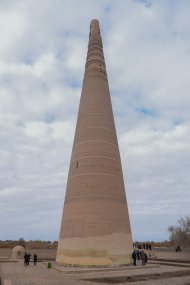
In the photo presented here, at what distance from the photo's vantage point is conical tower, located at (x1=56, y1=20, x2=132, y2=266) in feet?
51.2

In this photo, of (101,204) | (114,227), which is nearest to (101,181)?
(101,204)

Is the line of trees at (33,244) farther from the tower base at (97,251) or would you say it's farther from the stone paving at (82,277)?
the stone paving at (82,277)

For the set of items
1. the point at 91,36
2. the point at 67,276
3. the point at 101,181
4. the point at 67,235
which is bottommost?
the point at 67,276

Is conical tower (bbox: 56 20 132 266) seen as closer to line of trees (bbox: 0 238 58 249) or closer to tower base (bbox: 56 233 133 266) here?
tower base (bbox: 56 233 133 266)

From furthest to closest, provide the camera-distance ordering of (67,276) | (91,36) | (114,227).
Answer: (91,36) < (114,227) < (67,276)

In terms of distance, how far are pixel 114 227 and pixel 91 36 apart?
11538 millimetres

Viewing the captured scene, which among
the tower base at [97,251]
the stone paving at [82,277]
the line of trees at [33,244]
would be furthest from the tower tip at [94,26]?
the line of trees at [33,244]

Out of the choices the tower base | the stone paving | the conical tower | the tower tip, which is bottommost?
the stone paving

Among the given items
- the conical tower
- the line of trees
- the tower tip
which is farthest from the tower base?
the line of trees

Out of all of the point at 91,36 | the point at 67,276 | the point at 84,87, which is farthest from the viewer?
the point at 91,36

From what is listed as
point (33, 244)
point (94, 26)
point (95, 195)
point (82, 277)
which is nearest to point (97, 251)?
point (95, 195)

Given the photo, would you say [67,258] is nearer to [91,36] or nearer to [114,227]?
[114,227]

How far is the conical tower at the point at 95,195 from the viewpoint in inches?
615

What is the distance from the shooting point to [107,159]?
17203mm
